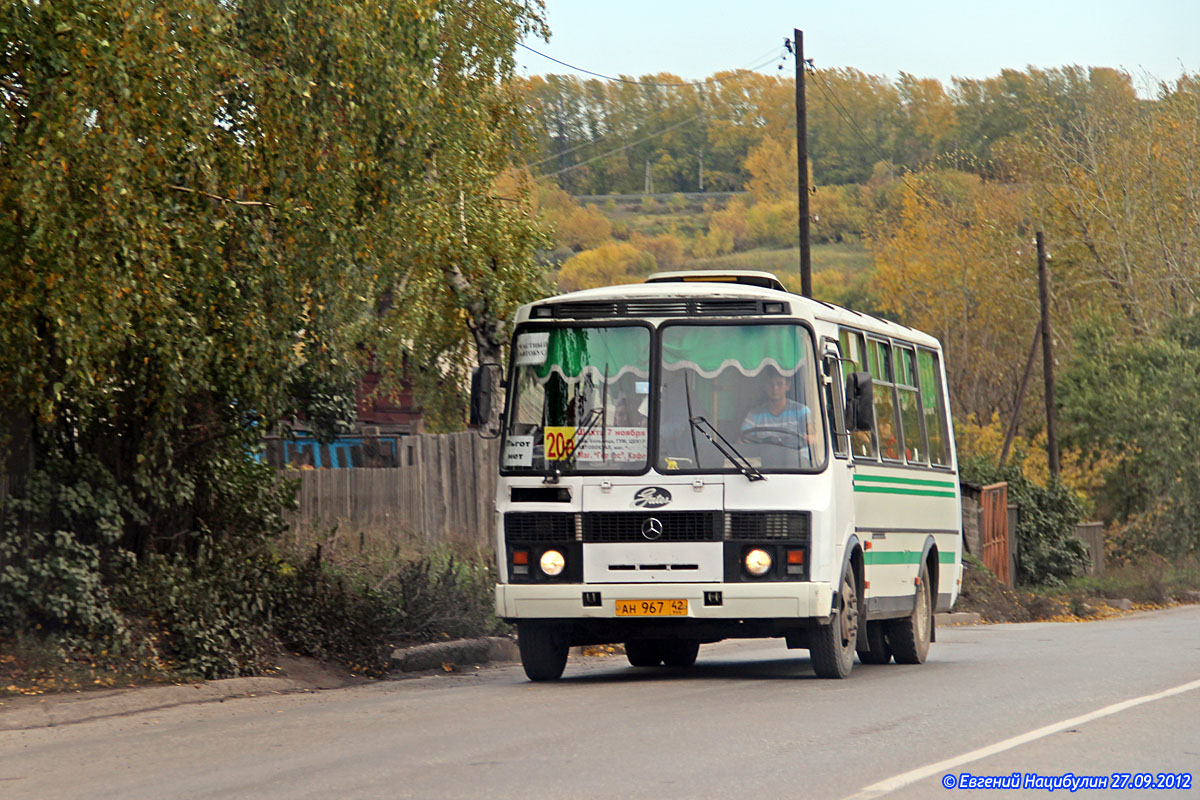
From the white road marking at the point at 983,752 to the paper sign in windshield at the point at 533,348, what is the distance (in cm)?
513

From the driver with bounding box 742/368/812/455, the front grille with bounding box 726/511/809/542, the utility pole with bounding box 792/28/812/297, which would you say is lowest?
the front grille with bounding box 726/511/809/542

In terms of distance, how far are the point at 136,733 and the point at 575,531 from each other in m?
3.68

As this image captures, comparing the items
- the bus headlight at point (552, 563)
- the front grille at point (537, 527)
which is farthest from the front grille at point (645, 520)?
the bus headlight at point (552, 563)

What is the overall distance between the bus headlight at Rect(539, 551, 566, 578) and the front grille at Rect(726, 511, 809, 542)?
4.56 ft

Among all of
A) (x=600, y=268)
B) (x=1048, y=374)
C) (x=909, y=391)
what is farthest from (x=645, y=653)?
(x=600, y=268)

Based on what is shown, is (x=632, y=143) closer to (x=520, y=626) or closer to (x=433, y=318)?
(x=433, y=318)

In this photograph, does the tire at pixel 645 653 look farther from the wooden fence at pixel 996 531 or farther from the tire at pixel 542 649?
the wooden fence at pixel 996 531

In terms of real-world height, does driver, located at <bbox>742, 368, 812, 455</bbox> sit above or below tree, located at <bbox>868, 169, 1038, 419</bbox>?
below

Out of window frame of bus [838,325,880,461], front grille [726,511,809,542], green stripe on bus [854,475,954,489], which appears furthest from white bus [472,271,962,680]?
green stripe on bus [854,475,954,489]

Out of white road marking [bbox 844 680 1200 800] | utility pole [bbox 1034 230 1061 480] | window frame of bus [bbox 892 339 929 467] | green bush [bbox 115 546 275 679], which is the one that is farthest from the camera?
utility pole [bbox 1034 230 1061 480]

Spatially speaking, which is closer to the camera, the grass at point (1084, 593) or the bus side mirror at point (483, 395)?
the bus side mirror at point (483, 395)

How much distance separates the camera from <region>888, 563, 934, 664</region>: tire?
53.1 ft

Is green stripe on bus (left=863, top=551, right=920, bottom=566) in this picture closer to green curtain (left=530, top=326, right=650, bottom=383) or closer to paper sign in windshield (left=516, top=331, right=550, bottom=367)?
green curtain (left=530, top=326, right=650, bottom=383)

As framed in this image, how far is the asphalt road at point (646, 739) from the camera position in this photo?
798cm
